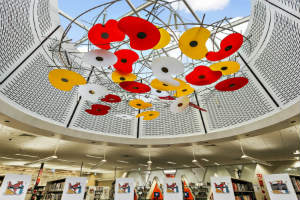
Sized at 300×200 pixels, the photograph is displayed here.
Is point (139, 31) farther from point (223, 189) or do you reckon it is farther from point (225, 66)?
point (223, 189)

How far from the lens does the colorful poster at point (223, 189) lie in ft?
22.8

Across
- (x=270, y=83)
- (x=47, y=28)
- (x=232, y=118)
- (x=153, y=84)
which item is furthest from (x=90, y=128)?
(x=270, y=83)

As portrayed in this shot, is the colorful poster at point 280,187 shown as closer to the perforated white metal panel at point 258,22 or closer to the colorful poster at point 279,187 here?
the colorful poster at point 279,187

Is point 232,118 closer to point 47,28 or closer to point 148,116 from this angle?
point 148,116

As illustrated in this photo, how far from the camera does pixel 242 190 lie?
8.91 metres

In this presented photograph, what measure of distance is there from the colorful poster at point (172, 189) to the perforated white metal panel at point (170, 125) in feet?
7.46

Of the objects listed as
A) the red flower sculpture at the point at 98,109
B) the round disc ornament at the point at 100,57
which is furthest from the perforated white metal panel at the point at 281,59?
the red flower sculpture at the point at 98,109

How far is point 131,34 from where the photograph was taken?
9.30ft

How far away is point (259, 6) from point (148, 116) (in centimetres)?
516

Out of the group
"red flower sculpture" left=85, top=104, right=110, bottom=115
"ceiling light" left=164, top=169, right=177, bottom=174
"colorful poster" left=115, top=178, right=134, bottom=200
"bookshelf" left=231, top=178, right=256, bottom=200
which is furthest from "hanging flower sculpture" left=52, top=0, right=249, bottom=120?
"ceiling light" left=164, top=169, right=177, bottom=174

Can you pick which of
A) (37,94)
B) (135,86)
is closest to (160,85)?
(135,86)

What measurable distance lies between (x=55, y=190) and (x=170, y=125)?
25.7 ft

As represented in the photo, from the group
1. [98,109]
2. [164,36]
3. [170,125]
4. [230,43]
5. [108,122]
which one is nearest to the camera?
[230,43]

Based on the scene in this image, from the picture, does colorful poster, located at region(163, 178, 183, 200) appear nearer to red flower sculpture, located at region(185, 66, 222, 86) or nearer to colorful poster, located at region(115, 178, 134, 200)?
colorful poster, located at region(115, 178, 134, 200)
